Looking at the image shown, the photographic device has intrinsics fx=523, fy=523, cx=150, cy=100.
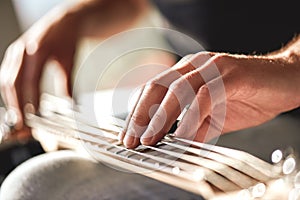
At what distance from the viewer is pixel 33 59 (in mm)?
682

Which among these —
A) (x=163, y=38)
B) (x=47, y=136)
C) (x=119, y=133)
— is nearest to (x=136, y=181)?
(x=119, y=133)

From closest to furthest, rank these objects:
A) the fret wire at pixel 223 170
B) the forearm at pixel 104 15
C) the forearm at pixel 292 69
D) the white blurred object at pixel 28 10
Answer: the fret wire at pixel 223 170 → the forearm at pixel 292 69 → the forearm at pixel 104 15 → the white blurred object at pixel 28 10

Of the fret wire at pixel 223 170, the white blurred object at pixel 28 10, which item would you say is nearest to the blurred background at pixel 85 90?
the white blurred object at pixel 28 10

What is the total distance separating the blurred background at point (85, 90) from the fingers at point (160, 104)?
30 cm

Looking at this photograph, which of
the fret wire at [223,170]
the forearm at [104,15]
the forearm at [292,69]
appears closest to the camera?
the fret wire at [223,170]

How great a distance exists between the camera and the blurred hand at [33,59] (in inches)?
26.6

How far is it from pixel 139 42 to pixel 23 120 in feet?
1.29

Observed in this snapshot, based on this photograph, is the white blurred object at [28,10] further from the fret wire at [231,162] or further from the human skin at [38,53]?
the fret wire at [231,162]

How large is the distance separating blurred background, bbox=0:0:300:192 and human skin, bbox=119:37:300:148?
0.26 m

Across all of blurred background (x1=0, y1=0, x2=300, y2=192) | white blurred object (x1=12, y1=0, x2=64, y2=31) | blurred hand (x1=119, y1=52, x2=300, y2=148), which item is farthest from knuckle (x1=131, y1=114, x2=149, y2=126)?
white blurred object (x1=12, y1=0, x2=64, y2=31)

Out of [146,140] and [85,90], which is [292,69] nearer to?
[146,140]

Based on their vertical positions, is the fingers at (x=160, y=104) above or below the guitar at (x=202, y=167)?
above

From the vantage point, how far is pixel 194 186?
17.5 inches

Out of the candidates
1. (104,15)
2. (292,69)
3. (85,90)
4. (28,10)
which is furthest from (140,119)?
(28,10)
